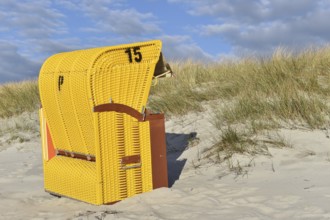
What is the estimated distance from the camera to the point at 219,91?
33.6 feet

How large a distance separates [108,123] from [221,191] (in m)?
1.50

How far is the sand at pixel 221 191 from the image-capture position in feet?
16.5

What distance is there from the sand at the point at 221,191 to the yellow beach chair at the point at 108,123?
220mm

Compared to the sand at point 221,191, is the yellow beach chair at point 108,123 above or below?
above

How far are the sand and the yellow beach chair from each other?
22 cm

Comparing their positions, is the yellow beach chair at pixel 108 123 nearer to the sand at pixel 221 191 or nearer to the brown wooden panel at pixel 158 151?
the brown wooden panel at pixel 158 151

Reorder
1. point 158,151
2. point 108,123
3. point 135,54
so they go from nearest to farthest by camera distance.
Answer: point 108,123, point 135,54, point 158,151

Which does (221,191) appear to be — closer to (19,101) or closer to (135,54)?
(135,54)

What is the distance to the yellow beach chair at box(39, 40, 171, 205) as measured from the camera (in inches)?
223

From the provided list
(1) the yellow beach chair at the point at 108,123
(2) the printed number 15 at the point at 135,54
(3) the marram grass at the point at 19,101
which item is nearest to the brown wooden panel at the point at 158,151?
(1) the yellow beach chair at the point at 108,123

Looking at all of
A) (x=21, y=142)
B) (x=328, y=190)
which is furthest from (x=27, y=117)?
(x=328, y=190)

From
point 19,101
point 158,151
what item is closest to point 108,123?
point 158,151

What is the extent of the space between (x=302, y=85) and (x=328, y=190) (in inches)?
159

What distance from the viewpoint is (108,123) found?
18.7 ft
